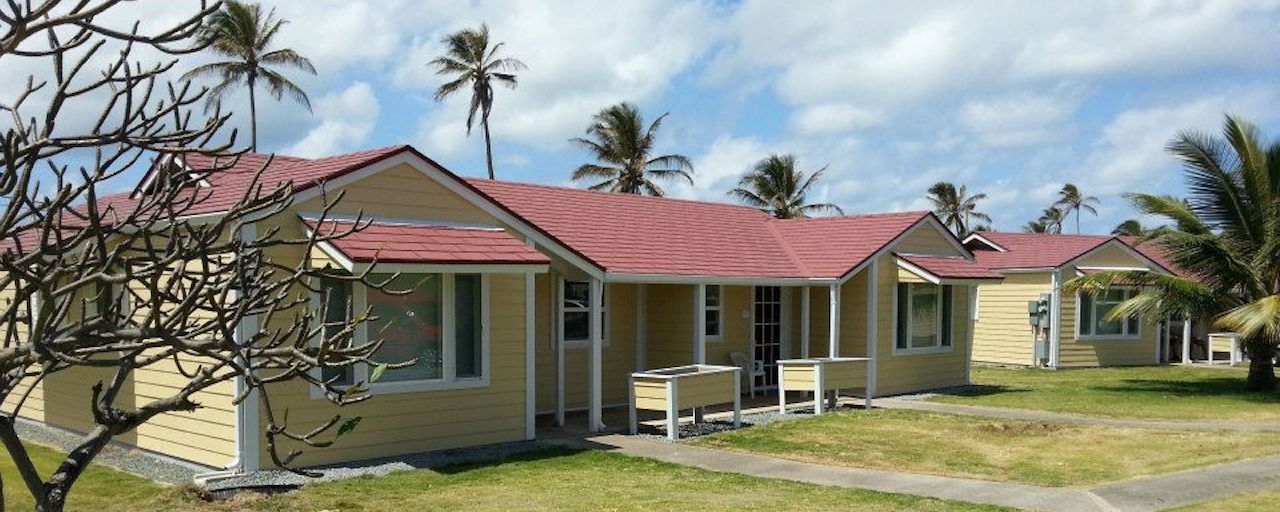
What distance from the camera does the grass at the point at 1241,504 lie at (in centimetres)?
1009

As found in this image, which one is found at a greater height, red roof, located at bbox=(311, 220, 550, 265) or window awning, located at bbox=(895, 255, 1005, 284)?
red roof, located at bbox=(311, 220, 550, 265)

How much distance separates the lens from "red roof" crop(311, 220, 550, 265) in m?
11.9

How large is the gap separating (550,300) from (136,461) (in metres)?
6.55

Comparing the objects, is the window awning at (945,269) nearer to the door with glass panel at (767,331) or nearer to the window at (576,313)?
the door with glass panel at (767,331)

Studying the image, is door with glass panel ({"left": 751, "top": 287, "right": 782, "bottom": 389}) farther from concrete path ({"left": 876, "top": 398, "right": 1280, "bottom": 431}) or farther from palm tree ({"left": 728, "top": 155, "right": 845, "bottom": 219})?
palm tree ({"left": 728, "top": 155, "right": 845, "bottom": 219})

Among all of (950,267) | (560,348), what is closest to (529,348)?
(560,348)

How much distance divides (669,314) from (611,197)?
2.83 m

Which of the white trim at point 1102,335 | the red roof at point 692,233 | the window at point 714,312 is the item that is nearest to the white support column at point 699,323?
the red roof at point 692,233

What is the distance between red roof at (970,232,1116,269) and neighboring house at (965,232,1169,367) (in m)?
0.03

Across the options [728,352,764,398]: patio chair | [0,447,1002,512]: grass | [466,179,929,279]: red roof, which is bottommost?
[0,447,1002,512]: grass

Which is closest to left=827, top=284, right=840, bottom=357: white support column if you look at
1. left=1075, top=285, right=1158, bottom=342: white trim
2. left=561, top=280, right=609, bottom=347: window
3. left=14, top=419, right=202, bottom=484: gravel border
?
left=561, top=280, right=609, bottom=347: window

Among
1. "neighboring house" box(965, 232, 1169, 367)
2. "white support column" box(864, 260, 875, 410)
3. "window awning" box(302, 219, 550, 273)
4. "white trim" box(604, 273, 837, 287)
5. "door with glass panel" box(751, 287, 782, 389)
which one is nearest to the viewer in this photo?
"window awning" box(302, 219, 550, 273)

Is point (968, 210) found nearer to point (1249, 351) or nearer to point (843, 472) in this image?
point (1249, 351)

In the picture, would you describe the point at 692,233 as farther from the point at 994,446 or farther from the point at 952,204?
the point at 952,204
